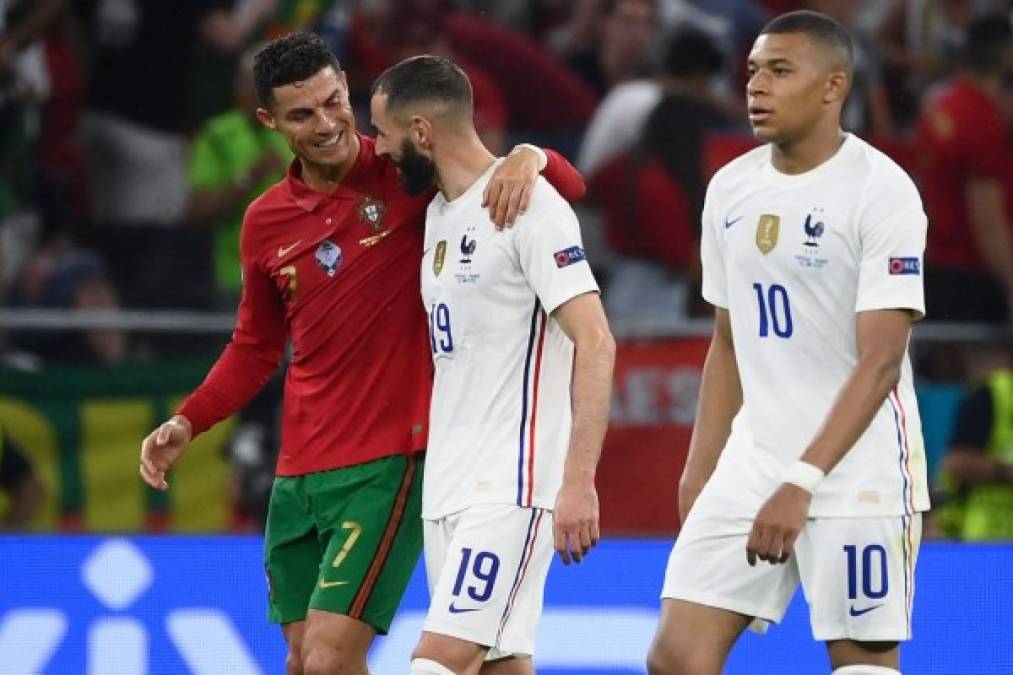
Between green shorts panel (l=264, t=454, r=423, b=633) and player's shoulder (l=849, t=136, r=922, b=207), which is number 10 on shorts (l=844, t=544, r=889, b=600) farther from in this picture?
green shorts panel (l=264, t=454, r=423, b=633)

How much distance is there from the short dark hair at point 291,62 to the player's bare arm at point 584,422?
3.33ft

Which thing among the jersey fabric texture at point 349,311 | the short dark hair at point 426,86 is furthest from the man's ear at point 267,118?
the short dark hair at point 426,86

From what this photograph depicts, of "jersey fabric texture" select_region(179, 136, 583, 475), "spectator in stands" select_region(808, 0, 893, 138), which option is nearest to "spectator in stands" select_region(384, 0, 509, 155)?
"spectator in stands" select_region(808, 0, 893, 138)

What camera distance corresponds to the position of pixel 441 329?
16.7 feet

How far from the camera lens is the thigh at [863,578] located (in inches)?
189

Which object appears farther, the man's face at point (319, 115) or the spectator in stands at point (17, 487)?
the spectator in stands at point (17, 487)

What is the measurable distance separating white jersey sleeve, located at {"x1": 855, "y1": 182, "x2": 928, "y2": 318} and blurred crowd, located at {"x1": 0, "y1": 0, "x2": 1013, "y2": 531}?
3.51 metres

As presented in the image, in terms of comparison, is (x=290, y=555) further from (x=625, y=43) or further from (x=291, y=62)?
(x=625, y=43)

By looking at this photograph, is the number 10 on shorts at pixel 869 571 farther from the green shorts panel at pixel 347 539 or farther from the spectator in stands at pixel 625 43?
the spectator in stands at pixel 625 43

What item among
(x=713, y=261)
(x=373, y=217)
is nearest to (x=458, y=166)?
(x=373, y=217)

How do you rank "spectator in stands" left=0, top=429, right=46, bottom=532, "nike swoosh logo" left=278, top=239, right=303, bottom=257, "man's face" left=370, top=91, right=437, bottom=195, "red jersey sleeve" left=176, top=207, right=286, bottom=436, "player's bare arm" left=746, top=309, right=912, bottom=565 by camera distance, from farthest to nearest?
"spectator in stands" left=0, top=429, right=46, bottom=532 < "red jersey sleeve" left=176, top=207, right=286, bottom=436 < "nike swoosh logo" left=278, top=239, right=303, bottom=257 < "man's face" left=370, top=91, right=437, bottom=195 < "player's bare arm" left=746, top=309, right=912, bottom=565

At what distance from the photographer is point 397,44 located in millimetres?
9547

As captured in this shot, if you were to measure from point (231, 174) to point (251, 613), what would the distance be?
2776 mm

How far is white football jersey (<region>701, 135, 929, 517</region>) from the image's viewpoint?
15.6 feet
